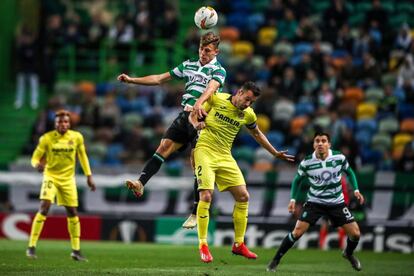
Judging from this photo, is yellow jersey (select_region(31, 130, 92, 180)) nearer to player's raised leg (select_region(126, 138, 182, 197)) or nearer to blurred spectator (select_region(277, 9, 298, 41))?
player's raised leg (select_region(126, 138, 182, 197))

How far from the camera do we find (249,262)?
1753 centimetres

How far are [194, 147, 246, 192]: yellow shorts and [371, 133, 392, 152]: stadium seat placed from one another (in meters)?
10.2

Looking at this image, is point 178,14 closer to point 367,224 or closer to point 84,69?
point 84,69

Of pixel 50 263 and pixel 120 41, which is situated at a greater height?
pixel 120 41

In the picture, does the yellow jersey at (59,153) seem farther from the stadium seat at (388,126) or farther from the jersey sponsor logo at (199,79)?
the stadium seat at (388,126)

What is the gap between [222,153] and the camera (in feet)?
49.0

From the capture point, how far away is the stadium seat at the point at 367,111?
25.5 metres

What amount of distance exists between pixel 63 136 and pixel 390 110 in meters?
10.3

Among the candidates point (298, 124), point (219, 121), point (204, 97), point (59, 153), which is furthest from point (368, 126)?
point (204, 97)

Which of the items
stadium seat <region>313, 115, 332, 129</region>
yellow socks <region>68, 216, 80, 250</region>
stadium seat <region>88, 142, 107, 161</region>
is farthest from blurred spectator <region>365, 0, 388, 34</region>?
yellow socks <region>68, 216, 80, 250</region>

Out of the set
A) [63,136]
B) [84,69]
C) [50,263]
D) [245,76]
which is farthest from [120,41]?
[50,263]

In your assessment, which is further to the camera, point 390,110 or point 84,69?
point 84,69

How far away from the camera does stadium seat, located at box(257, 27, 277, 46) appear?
28.6 metres

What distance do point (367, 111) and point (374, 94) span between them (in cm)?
61
